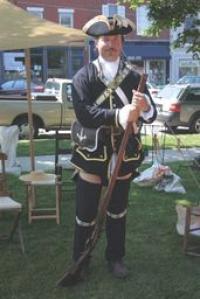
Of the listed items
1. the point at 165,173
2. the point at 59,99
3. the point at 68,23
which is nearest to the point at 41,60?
the point at 68,23

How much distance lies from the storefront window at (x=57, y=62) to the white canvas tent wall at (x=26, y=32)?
32.0 metres

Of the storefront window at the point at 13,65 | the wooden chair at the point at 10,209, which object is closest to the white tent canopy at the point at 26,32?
the wooden chair at the point at 10,209

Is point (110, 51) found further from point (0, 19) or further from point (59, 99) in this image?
point (59, 99)

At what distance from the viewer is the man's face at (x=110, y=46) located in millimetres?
4195

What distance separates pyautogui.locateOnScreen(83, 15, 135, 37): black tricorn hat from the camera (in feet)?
13.6

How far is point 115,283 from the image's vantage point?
15.0ft

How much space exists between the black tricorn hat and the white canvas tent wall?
156 centimetres

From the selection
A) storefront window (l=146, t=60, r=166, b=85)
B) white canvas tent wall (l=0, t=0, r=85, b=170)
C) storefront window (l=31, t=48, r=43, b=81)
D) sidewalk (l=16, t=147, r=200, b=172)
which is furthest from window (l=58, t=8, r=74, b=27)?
white canvas tent wall (l=0, t=0, r=85, b=170)

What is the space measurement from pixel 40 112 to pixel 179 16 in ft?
18.9

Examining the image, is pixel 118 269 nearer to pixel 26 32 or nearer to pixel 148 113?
pixel 148 113

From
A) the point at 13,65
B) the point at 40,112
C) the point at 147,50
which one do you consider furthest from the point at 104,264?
the point at 147,50

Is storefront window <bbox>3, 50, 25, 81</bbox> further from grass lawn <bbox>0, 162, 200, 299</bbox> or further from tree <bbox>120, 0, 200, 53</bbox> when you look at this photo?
grass lawn <bbox>0, 162, 200, 299</bbox>

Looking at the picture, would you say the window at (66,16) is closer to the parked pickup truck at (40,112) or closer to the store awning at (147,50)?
the store awning at (147,50)

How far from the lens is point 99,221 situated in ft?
14.4
